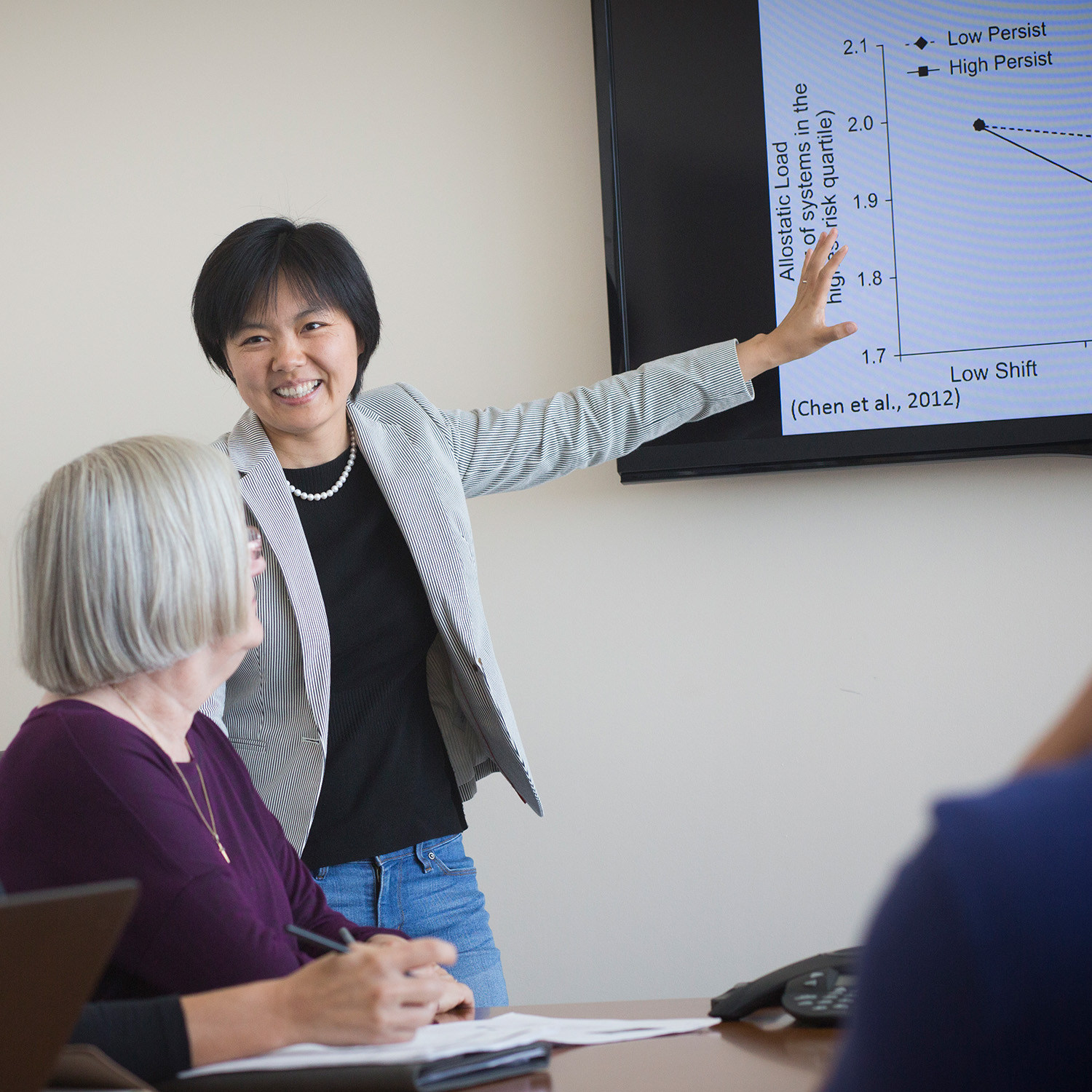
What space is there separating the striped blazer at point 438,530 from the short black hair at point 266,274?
6.6 inches

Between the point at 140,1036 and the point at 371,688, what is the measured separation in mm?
891

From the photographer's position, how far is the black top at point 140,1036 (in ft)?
2.94

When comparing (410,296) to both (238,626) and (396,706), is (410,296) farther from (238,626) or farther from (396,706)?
(238,626)

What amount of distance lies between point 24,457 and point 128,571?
1.59m

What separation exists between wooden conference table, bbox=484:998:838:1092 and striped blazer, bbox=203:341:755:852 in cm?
76

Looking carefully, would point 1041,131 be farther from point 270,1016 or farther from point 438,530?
point 270,1016

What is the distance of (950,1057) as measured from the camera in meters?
0.38

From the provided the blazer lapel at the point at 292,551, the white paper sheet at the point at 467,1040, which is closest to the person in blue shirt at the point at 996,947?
the white paper sheet at the point at 467,1040

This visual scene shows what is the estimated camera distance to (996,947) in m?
0.37

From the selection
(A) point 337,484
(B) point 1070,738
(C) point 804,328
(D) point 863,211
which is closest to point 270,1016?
(B) point 1070,738

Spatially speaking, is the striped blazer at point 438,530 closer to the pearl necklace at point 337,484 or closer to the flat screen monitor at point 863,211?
the pearl necklace at point 337,484

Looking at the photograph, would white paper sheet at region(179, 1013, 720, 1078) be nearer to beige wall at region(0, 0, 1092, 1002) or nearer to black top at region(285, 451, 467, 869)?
black top at region(285, 451, 467, 869)

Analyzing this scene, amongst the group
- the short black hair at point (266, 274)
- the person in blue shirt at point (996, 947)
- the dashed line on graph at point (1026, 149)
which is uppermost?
the dashed line on graph at point (1026, 149)

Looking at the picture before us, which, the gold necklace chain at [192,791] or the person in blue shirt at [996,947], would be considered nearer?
the person in blue shirt at [996,947]
